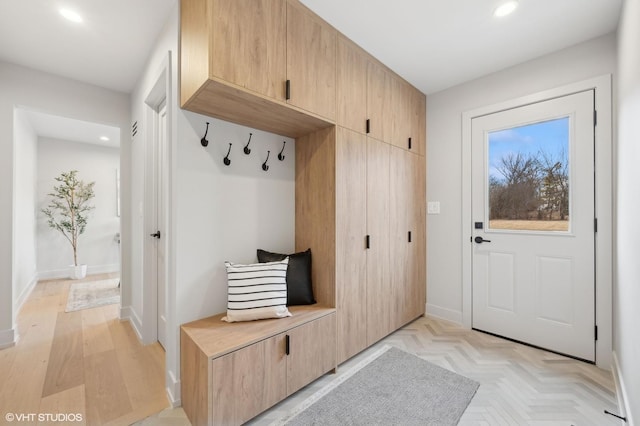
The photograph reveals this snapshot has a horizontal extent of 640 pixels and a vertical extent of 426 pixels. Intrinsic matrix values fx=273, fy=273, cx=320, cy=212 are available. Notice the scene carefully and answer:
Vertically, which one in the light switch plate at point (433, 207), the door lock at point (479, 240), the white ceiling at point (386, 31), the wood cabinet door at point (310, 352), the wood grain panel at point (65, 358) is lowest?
the wood grain panel at point (65, 358)

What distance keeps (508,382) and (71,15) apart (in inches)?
158

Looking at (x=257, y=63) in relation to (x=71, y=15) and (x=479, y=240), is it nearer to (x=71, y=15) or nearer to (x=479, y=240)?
(x=71, y=15)

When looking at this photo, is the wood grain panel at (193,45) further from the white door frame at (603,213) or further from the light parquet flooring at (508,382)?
the white door frame at (603,213)

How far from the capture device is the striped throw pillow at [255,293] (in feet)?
5.65

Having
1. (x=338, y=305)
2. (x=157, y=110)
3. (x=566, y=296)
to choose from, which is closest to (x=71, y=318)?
(x=157, y=110)

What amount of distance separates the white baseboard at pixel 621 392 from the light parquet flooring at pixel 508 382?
0.05m

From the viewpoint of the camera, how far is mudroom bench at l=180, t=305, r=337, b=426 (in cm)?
139

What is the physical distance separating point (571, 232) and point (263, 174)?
2.54 metres

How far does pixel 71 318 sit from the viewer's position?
119 inches

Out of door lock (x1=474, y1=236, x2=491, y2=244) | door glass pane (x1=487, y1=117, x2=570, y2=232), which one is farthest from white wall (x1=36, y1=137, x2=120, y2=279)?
door glass pane (x1=487, y1=117, x2=570, y2=232)

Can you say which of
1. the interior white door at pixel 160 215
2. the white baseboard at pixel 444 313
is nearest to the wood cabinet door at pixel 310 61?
the interior white door at pixel 160 215

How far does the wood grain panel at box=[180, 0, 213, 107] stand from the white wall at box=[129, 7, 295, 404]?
0.10 metres

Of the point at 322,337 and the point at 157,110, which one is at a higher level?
the point at 157,110

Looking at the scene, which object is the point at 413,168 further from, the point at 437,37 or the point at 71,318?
the point at 71,318
